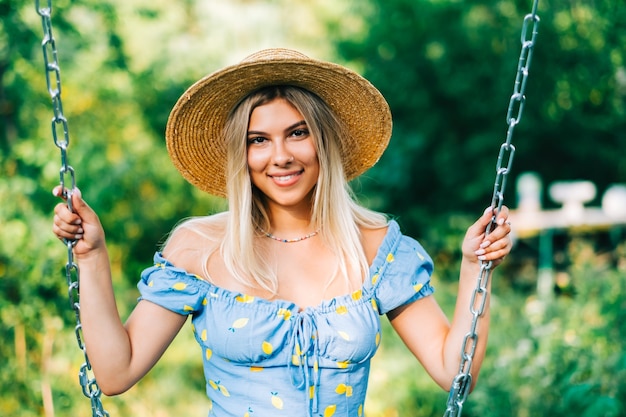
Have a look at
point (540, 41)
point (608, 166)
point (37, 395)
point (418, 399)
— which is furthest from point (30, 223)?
point (608, 166)

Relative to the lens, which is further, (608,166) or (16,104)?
(608,166)

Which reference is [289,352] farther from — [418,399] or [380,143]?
[418,399]

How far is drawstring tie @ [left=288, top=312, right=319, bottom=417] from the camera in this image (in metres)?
2.20

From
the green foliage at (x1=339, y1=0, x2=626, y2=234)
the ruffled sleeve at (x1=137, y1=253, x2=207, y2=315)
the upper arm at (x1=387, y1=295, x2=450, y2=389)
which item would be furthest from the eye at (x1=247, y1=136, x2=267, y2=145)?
the green foliage at (x1=339, y1=0, x2=626, y2=234)

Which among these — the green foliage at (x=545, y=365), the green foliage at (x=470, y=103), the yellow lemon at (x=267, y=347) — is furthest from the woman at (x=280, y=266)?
the green foliage at (x=470, y=103)

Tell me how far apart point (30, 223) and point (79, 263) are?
2.68m

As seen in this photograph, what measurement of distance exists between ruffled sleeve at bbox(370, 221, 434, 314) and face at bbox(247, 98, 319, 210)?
0.33 m

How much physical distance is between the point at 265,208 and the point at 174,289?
1.48ft

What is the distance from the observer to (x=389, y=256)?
2400 mm

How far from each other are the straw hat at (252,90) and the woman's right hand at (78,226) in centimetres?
46

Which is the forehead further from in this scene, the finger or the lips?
the finger

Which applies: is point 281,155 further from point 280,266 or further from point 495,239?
point 495,239

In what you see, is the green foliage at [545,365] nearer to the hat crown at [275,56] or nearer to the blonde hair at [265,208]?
the blonde hair at [265,208]

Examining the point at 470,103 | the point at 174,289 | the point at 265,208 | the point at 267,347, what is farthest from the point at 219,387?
the point at 470,103
